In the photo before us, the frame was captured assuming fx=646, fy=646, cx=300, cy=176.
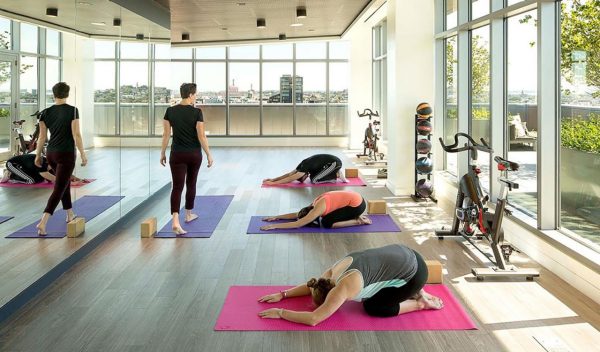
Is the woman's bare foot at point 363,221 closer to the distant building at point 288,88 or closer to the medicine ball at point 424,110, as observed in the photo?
the medicine ball at point 424,110

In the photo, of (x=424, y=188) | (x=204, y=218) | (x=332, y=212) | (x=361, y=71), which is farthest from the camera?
(x=361, y=71)

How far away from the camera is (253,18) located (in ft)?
37.2

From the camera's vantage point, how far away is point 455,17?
27.0ft

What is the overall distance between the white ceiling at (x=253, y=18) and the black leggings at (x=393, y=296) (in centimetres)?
623

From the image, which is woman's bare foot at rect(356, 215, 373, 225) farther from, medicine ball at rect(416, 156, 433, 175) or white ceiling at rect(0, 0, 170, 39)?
white ceiling at rect(0, 0, 170, 39)

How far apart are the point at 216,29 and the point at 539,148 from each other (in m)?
8.76

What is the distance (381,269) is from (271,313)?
0.75 meters

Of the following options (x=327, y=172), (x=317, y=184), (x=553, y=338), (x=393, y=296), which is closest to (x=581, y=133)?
(x=553, y=338)

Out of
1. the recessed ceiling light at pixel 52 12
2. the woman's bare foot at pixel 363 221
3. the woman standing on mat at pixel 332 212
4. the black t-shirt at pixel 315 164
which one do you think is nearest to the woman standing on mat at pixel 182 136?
the woman standing on mat at pixel 332 212

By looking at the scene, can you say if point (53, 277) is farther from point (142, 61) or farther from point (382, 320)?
point (142, 61)

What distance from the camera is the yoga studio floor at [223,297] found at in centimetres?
367

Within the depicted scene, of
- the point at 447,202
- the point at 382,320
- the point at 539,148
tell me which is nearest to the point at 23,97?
the point at 382,320

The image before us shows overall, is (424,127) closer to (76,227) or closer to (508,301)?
(508,301)

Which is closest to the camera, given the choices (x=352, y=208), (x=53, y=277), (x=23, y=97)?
(x=23, y=97)
